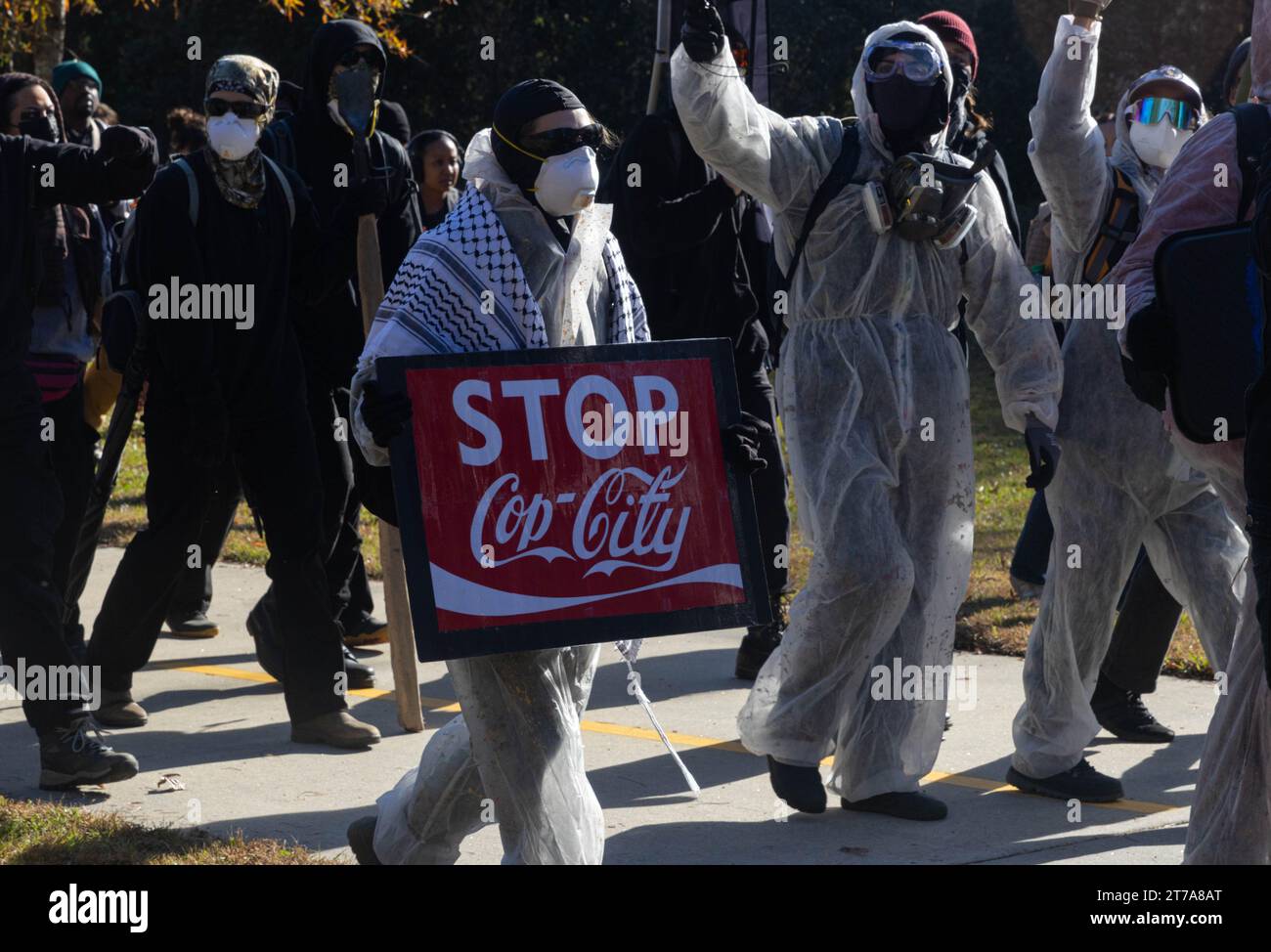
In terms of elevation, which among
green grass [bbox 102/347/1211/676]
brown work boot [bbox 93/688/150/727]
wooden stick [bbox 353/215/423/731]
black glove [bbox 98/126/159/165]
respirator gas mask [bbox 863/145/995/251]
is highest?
black glove [bbox 98/126/159/165]

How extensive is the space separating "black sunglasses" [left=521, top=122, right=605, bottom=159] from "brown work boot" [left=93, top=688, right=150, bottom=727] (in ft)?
10.6

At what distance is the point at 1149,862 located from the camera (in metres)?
4.93

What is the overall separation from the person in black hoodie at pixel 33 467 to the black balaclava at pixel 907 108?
6.98 feet

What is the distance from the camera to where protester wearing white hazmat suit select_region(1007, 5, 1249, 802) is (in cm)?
554

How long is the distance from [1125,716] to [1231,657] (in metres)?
2.41

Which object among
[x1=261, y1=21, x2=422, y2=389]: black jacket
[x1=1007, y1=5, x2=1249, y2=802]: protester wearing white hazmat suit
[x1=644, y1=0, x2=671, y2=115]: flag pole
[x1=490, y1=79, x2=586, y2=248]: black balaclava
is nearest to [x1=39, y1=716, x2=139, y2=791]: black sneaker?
[x1=261, y1=21, x2=422, y2=389]: black jacket

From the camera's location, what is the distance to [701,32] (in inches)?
197

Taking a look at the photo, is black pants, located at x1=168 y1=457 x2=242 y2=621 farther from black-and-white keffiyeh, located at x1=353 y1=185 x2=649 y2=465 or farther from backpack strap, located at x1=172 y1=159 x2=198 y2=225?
black-and-white keffiyeh, located at x1=353 y1=185 x2=649 y2=465

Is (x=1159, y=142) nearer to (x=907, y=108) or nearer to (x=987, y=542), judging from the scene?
(x=907, y=108)

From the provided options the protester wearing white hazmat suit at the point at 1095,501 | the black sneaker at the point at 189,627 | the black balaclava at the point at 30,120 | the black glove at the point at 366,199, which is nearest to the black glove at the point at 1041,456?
the protester wearing white hazmat suit at the point at 1095,501

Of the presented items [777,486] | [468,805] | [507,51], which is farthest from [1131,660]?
[507,51]

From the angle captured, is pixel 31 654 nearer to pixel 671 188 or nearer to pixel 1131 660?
pixel 671 188

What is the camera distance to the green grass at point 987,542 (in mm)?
7695

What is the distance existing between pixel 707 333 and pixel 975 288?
181cm
